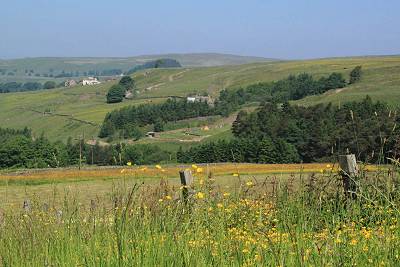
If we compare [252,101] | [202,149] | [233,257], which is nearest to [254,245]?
[233,257]

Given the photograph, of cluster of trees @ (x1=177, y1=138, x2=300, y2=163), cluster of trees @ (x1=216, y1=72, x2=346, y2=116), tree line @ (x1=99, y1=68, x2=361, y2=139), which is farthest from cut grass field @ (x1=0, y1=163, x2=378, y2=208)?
cluster of trees @ (x1=216, y1=72, x2=346, y2=116)

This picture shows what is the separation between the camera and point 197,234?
5062 millimetres

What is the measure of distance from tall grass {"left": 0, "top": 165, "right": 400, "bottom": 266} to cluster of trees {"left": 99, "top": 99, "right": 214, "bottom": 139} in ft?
451

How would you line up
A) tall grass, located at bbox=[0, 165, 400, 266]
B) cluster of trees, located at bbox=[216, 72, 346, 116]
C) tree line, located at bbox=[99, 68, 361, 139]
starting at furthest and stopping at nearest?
cluster of trees, located at bbox=[216, 72, 346, 116], tree line, located at bbox=[99, 68, 361, 139], tall grass, located at bbox=[0, 165, 400, 266]

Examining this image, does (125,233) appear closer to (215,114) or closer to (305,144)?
(305,144)

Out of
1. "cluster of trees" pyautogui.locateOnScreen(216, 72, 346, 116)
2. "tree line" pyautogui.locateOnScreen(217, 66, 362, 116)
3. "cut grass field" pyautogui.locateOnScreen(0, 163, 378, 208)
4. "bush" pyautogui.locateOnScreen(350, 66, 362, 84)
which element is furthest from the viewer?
"bush" pyautogui.locateOnScreen(350, 66, 362, 84)

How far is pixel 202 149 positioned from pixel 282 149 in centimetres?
1494

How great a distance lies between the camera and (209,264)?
4.53 m

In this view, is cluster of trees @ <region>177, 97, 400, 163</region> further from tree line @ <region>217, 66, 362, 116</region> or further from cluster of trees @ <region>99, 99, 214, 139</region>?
cluster of trees @ <region>99, 99, 214, 139</region>

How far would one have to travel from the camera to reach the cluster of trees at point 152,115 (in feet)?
477

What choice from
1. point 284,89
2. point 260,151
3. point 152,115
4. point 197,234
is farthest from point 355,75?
point 197,234

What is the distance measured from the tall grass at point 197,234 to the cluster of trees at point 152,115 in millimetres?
137325

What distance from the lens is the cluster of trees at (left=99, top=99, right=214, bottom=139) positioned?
14538 centimetres

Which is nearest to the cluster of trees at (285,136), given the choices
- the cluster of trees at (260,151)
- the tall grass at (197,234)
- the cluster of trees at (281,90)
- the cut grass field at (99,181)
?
the cluster of trees at (260,151)
